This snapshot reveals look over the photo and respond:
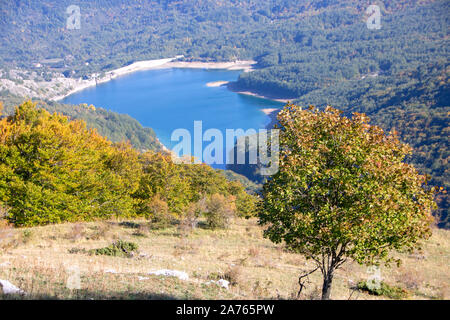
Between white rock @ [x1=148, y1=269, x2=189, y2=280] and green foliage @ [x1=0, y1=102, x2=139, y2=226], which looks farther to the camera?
green foliage @ [x1=0, y1=102, x2=139, y2=226]

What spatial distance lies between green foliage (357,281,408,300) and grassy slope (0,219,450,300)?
43 cm

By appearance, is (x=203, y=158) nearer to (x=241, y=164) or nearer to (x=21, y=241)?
(x=241, y=164)

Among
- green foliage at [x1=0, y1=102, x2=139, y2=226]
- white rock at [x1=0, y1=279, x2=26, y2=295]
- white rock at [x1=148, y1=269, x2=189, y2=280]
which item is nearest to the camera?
white rock at [x1=0, y1=279, x2=26, y2=295]

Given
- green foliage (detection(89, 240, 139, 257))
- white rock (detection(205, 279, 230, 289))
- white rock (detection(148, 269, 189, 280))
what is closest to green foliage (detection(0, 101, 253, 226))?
green foliage (detection(89, 240, 139, 257))

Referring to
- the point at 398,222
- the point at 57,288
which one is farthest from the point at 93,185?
the point at 398,222

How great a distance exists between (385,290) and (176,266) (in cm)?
776

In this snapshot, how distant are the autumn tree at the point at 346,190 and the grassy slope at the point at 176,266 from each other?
10.3 ft

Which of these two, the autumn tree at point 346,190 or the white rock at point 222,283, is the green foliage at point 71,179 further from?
the autumn tree at point 346,190

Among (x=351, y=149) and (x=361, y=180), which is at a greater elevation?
(x=351, y=149)

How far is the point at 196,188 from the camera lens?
Answer: 38.5 metres

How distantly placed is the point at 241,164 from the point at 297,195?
119412mm

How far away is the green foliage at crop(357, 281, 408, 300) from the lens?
13.3m
